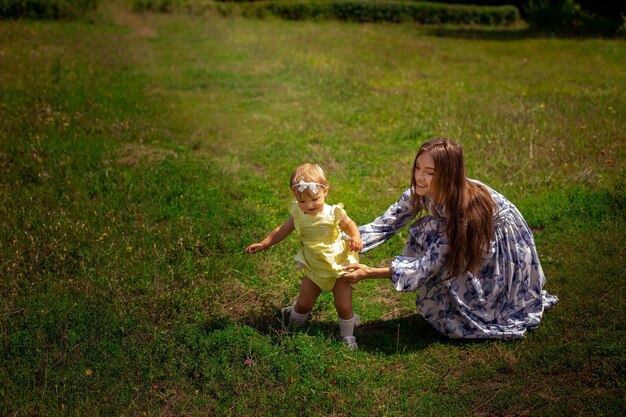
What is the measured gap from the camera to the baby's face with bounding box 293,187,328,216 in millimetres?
4383

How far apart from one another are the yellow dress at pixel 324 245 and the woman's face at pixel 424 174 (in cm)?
61

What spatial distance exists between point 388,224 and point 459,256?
2.40 feet

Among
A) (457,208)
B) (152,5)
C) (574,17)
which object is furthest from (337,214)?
(152,5)

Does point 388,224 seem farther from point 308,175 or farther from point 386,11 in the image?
point 386,11

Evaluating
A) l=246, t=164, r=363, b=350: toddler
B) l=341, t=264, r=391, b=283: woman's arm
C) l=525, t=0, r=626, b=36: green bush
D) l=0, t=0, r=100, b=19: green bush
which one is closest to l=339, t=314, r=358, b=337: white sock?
l=246, t=164, r=363, b=350: toddler

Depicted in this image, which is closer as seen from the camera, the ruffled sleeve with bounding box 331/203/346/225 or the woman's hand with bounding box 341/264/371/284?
the woman's hand with bounding box 341/264/371/284

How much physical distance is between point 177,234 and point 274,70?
9.16 metres

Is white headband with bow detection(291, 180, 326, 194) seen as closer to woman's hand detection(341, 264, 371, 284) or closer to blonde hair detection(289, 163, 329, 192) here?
blonde hair detection(289, 163, 329, 192)

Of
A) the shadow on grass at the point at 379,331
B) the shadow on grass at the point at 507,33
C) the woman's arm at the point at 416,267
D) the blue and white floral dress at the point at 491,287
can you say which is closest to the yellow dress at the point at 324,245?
the woman's arm at the point at 416,267

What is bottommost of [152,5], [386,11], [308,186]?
[308,186]

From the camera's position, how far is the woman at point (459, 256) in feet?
14.5

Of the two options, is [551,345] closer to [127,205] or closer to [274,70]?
[127,205]

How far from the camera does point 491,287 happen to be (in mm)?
4691

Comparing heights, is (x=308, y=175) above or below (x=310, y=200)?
above
